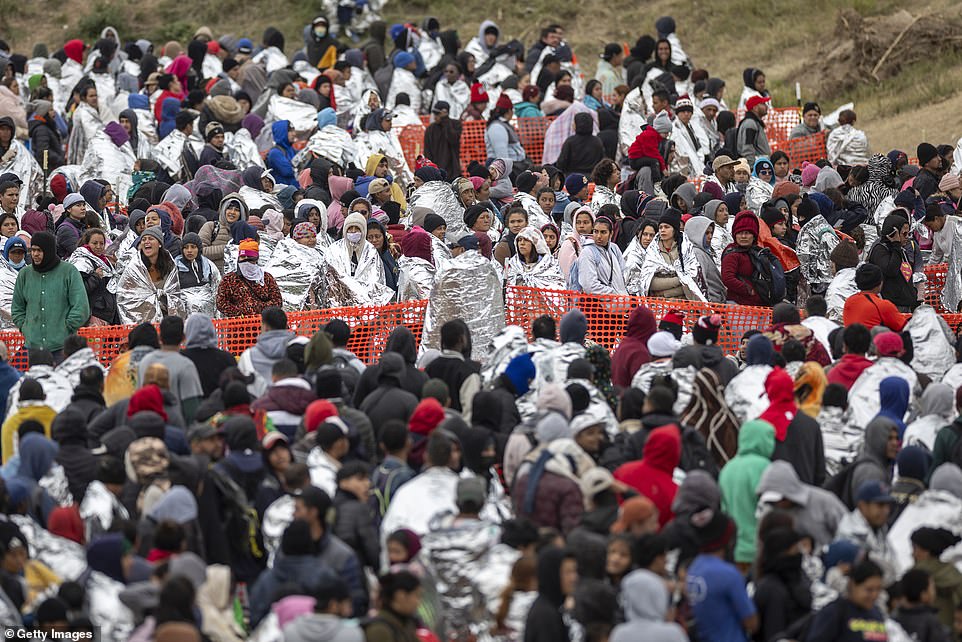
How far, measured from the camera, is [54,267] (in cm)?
1423

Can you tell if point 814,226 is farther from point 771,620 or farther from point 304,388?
point 771,620

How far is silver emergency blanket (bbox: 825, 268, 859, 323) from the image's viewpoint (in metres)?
15.1

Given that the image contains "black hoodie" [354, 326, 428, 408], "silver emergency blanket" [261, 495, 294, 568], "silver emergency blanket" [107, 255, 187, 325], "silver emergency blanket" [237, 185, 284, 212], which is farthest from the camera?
"silver emergency blanket" [237, 185, 284, 212]

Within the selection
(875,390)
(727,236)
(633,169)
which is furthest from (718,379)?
(633,169)

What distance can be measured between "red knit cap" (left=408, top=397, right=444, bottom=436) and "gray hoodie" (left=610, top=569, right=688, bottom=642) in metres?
2.61

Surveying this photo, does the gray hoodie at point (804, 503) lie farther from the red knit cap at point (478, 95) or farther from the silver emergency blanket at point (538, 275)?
the red knit cap at point (478, 95)

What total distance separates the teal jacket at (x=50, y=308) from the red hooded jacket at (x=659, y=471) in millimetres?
5825

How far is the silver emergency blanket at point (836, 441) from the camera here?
1125cm

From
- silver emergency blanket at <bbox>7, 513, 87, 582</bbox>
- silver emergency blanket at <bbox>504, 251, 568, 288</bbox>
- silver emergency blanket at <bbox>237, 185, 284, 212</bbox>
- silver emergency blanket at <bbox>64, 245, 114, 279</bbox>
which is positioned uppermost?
silver emergency blanket at <bbox>237, 185, 284, 212</bbox>

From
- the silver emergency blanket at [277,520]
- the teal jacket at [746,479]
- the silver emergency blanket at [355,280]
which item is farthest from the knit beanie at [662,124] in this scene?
the silver emergency blanket at [277,520]

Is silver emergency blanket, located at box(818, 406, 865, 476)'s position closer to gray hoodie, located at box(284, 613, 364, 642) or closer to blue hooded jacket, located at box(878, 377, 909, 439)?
blue hooded jacket, located at box(878, 377, 909, 439)

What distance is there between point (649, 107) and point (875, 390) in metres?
12.4

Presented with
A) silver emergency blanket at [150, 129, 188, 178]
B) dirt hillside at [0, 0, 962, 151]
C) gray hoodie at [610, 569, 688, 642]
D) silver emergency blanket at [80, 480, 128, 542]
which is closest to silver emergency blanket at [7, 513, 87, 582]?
silver emergency blanket at [80, 480, 128, 542]

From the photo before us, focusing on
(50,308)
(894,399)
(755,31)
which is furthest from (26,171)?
(755,31)
